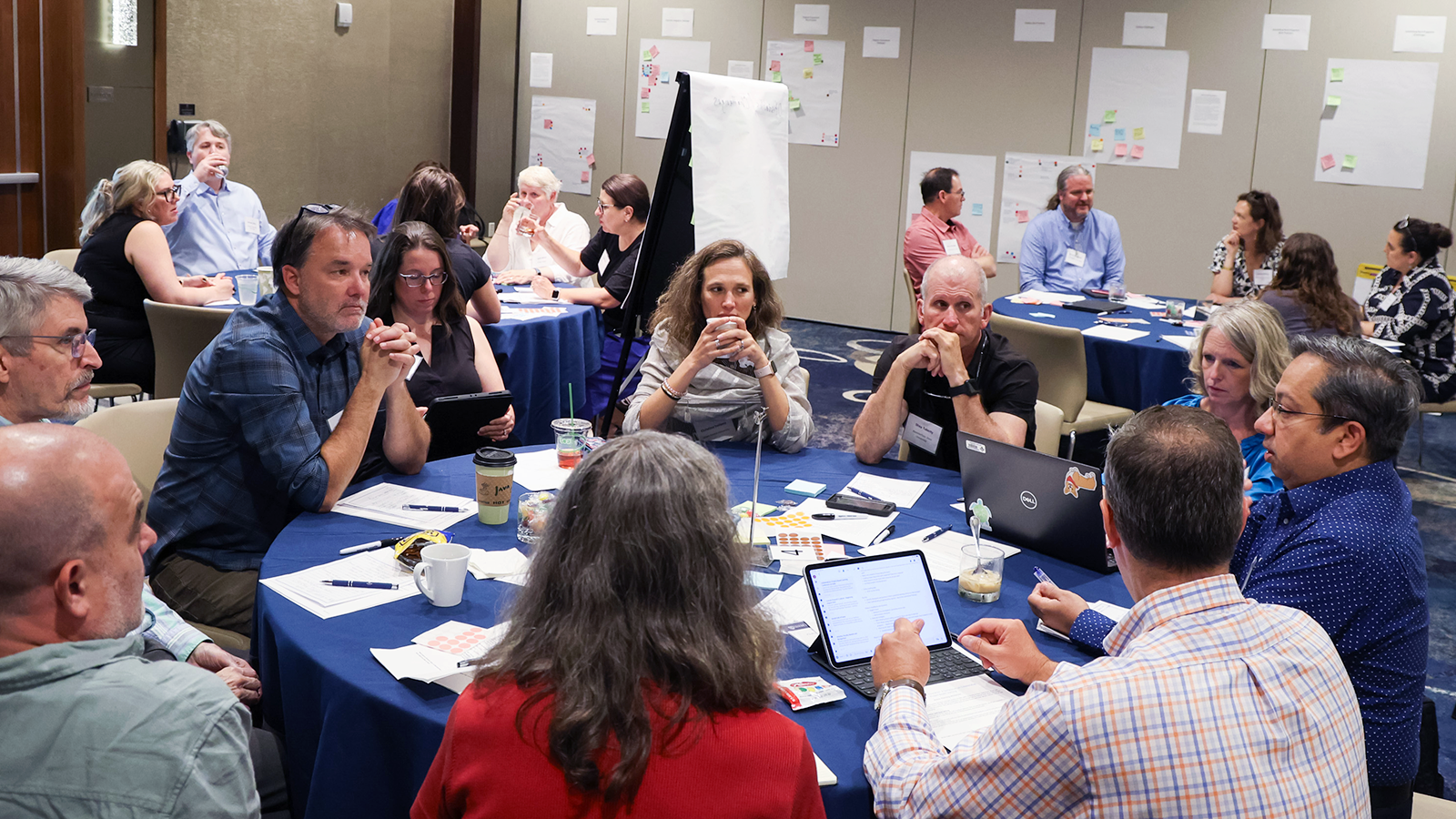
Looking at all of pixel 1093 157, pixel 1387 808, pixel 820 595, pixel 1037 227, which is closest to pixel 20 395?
pixel 820 595

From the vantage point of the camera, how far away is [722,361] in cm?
332

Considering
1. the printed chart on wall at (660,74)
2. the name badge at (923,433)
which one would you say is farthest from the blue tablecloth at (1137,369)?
the printed chart on wall at (660,74)

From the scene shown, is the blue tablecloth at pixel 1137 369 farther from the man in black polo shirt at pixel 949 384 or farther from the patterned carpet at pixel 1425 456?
the man in black polo shirt at pixel 949 384

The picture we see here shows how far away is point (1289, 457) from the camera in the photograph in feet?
6.82

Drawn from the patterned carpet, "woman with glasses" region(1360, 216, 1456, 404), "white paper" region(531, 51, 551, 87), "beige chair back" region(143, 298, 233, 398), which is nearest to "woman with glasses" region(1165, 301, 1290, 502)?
the patterned carpet

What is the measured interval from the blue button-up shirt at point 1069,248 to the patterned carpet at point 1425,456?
1.34 meters

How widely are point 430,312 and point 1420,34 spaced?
7116 millimetres

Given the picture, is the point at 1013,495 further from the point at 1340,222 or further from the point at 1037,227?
the point at 1340,222

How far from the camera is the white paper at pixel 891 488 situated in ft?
9.10

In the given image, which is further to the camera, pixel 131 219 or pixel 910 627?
pixel 131 219

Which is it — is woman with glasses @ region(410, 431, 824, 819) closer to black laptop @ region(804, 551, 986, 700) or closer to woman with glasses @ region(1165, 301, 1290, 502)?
black laptop @ region(804, 551, 986, 700)

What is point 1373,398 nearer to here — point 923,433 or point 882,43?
point 923,433

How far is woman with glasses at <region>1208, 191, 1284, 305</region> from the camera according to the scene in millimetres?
6449

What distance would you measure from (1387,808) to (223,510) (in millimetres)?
2402
